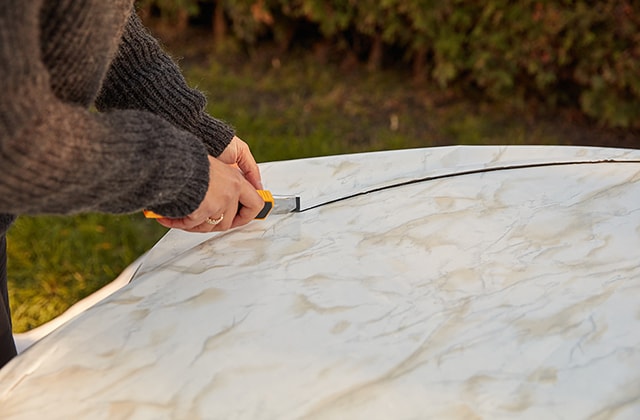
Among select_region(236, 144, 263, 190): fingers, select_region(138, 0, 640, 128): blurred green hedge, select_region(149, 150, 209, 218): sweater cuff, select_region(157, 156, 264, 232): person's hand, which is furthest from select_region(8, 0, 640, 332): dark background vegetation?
select_region(149, 150, 209, 218): sweater cuff

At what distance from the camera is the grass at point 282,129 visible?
8.36 feet

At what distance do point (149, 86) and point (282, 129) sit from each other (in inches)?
93.6

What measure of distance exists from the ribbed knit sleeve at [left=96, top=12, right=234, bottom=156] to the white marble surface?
0.77 feet

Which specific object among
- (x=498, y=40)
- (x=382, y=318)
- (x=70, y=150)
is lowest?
(x=382, y=318)

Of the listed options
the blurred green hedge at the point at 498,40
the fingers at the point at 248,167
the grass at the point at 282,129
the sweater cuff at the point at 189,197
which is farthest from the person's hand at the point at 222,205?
the blurred green hedge at the point at 498,40

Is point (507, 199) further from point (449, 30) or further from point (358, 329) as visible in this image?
point (449, 30)

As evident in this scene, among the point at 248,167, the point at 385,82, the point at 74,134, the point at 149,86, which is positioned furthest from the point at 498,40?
the point at 74,134

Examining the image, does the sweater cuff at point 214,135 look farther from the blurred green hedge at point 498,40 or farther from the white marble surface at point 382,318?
the blurred green hedge at point 498,40

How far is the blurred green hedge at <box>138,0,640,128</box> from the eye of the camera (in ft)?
10.9

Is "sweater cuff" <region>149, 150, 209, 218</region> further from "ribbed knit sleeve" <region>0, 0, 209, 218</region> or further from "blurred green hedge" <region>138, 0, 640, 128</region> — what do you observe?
"blurred green hedge" <region>138, 0, 640, 128</region>

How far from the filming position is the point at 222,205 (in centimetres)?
116

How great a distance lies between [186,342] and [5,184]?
356mm

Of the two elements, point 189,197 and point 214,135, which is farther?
point 214,135

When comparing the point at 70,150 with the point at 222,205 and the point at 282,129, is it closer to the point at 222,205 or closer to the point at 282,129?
the point at 222,205
